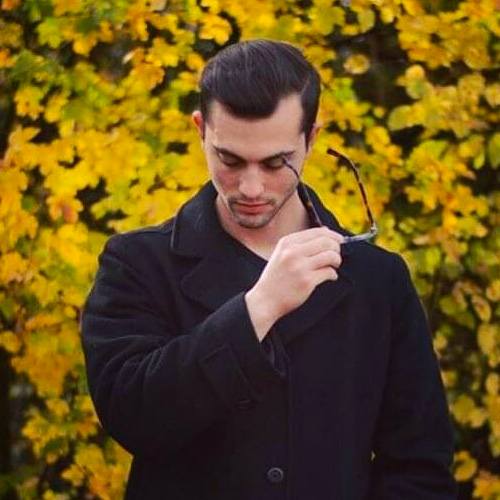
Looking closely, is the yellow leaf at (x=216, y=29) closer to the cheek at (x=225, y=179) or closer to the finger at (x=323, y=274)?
the cheek at (x=225, y=179)

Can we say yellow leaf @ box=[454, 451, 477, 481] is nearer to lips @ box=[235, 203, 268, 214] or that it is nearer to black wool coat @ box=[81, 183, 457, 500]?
black wool coat @ box=[81, 183, 457, 500]

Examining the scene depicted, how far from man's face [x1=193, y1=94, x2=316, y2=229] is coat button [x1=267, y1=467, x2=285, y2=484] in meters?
0.39

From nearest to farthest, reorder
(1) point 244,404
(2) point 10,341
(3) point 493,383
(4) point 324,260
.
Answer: (4) point 324,260 → (1) point 244,404 → (2) point 10,341 → (3) point 493,383

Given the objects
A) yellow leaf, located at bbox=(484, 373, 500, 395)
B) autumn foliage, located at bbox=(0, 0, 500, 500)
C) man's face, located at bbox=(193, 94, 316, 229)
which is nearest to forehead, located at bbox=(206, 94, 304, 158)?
man's face, located at bbox=(193, 94, 316, 229)

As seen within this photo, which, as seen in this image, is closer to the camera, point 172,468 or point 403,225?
point 172,468

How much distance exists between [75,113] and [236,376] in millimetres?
1837

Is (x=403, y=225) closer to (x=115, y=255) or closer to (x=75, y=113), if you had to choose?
(x=75, y=113)

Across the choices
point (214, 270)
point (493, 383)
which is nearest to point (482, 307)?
point (493, 383)

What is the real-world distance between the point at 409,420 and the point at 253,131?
552mm

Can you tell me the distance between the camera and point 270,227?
103 inches

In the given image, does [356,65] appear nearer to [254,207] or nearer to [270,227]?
[270,227]

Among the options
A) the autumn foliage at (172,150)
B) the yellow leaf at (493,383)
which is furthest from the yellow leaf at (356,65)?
the yellow leaf at (493,383)

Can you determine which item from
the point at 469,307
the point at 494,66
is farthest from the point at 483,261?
the point at 494,66

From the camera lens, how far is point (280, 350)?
2492 millimetres
